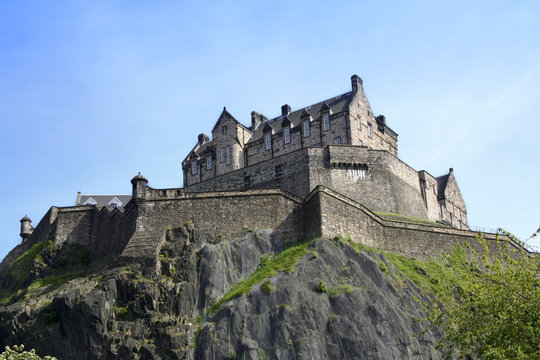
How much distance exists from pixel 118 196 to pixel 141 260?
100ft

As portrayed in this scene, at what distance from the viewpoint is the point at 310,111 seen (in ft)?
212

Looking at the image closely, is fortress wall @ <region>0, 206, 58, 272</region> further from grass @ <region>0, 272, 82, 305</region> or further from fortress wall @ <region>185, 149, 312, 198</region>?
fortress wall @ <region>185, 149, 312, 198</region>

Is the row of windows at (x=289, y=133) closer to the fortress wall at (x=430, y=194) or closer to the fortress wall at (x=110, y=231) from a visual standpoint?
the fortress wall at (x=430, y=194)

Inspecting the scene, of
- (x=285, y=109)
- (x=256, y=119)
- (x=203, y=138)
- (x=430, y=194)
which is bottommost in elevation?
(x=430, y=194)

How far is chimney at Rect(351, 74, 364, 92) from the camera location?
207ft

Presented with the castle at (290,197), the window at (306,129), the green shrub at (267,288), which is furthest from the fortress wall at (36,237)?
the window at (306,129)

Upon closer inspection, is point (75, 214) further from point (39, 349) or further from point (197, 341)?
point (197, 341)

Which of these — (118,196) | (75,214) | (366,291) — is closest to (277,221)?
(366,291)

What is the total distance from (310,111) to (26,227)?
29.8m

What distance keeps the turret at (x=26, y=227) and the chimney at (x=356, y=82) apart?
34.1 meters

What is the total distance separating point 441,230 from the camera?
5209 cm

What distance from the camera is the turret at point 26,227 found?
6197cm

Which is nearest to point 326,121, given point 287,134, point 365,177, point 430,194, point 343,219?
point 287,134

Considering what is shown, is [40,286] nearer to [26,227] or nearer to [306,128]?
[26,227]
